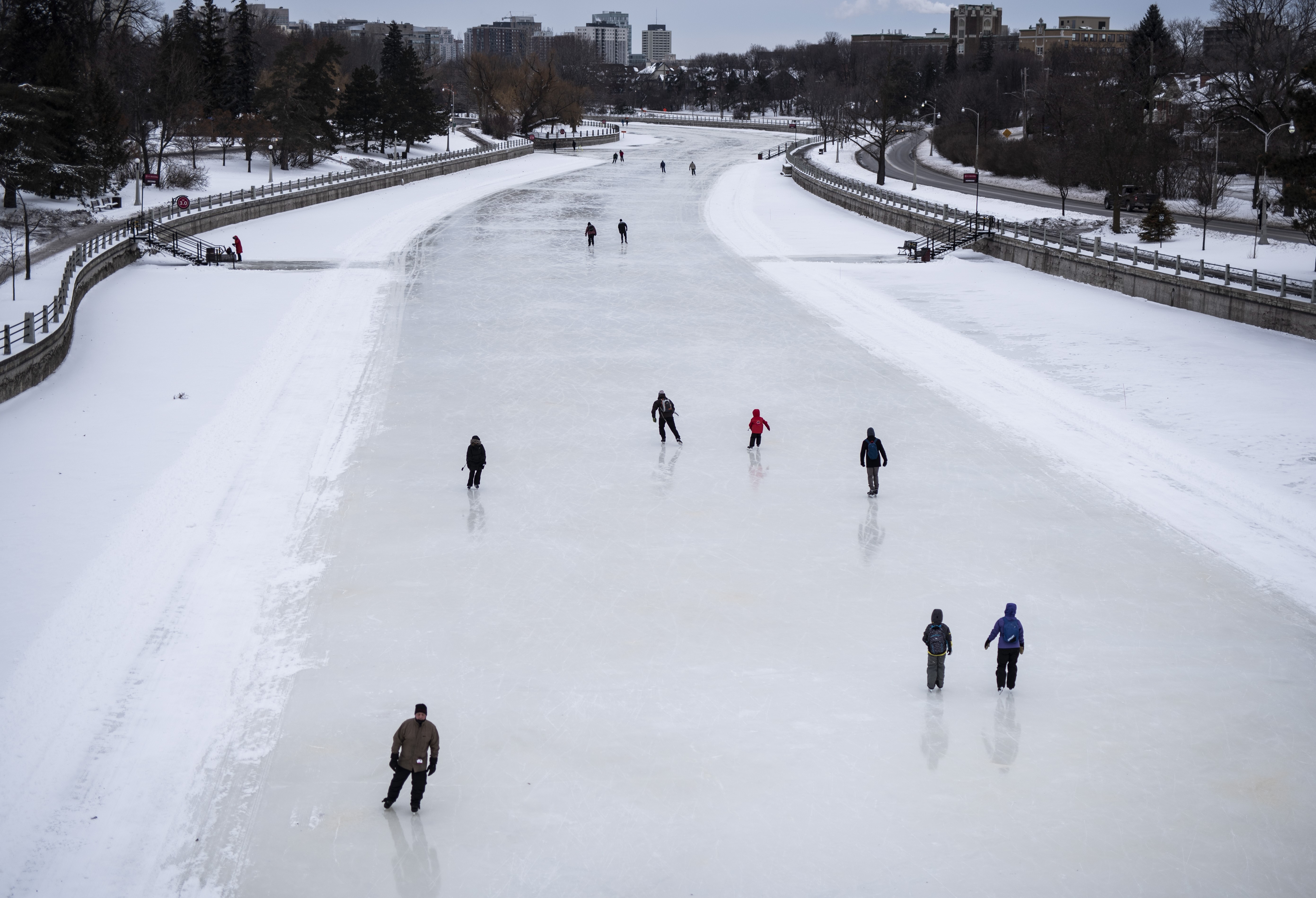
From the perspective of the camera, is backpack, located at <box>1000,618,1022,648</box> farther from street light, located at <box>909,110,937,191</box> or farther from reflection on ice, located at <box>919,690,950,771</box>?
street light, located at <box>909,110,937,191</box>

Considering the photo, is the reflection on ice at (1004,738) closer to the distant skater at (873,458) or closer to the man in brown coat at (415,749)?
the man in brown coat at (415,749)

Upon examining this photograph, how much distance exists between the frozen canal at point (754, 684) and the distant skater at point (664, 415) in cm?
40

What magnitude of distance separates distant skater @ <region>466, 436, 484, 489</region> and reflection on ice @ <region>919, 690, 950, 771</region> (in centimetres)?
833

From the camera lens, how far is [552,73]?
132000 mm

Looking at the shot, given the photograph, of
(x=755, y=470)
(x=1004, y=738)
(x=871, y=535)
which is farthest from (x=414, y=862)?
(x=755, y=470)

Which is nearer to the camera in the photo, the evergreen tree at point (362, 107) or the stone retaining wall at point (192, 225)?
the stone retaining wall at point (192, 225)

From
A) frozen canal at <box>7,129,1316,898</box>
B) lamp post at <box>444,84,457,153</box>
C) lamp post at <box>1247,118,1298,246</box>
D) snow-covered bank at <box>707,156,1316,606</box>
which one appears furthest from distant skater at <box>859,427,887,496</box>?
lamp post at <box>444,84,457,153</box>

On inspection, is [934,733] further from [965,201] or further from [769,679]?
[965,201]

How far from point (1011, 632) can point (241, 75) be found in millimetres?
86282

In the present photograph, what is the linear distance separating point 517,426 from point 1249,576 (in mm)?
12266

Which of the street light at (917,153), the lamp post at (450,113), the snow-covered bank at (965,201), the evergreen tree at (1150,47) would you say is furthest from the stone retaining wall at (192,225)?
the evergreen tree at (1150,47)

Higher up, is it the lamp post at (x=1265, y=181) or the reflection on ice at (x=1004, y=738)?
the lamp post at (x=1265, y=181)

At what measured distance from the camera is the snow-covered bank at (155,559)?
1020 cm

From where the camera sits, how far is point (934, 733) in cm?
1123
